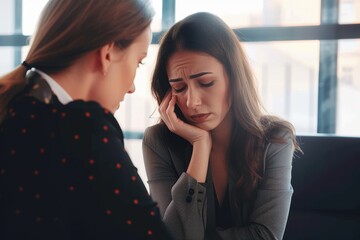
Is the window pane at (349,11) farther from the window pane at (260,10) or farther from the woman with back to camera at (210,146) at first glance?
the woman with back to camera at (210,146)

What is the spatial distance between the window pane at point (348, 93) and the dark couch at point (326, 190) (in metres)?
1.24

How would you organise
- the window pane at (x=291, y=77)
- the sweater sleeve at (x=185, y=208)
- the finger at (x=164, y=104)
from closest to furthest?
the sweater sleeve at (x=185, y=208)
the finger at (x=164, y=104)
the window pane at (x=291, y=77)

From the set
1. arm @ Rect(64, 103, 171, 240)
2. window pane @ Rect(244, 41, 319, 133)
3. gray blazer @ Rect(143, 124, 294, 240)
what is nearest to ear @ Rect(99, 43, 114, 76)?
arm @ Rect(64, 103, 171, 240)

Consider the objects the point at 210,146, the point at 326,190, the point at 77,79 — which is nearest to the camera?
the point at 77,79

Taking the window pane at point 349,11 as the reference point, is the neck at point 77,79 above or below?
below

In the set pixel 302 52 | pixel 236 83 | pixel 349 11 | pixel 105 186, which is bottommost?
pixel 105 186

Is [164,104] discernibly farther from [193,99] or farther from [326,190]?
[326,190]

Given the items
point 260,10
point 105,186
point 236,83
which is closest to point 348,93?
point 260,10

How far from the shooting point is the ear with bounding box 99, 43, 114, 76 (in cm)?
77

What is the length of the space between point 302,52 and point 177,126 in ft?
5.31

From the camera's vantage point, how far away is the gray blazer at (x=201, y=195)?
129cm

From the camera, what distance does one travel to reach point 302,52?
277 centimetres

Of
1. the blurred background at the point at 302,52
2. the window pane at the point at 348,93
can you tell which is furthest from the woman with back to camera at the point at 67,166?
the window pane at the point at 348,93

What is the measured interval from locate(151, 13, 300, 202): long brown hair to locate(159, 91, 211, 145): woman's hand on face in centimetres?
10
